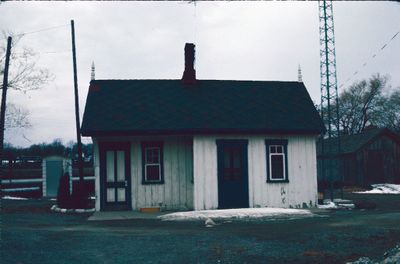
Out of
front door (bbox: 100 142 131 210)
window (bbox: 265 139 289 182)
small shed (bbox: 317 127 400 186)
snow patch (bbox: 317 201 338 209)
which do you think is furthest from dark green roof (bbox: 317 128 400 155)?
front door (bbox: 100 142 131 210)

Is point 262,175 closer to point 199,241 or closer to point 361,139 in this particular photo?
point 199,241

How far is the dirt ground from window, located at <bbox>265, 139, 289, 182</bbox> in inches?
159

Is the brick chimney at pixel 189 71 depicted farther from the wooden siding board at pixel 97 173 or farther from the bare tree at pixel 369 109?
the bare tree at pixel 369 109

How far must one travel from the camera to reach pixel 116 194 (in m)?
18.8

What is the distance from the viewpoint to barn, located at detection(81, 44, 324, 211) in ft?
61.3

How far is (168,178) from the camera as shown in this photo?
A: 755 inches

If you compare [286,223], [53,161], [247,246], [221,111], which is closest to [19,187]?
[53,161]

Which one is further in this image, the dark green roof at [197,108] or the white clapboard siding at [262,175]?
the dark green roof at [197,108]

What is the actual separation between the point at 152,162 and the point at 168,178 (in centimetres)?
93

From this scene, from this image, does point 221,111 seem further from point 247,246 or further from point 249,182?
point 247,246

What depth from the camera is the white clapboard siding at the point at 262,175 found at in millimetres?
18547

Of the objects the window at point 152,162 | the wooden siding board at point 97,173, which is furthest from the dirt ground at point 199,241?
the window at point 152,162

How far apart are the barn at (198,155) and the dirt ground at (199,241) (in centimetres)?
358

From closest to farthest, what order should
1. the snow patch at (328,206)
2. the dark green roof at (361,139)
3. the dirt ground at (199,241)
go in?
the dirt ground at (199,241)
the snow patch at (328,206)
the dark green roof at (361,139)
